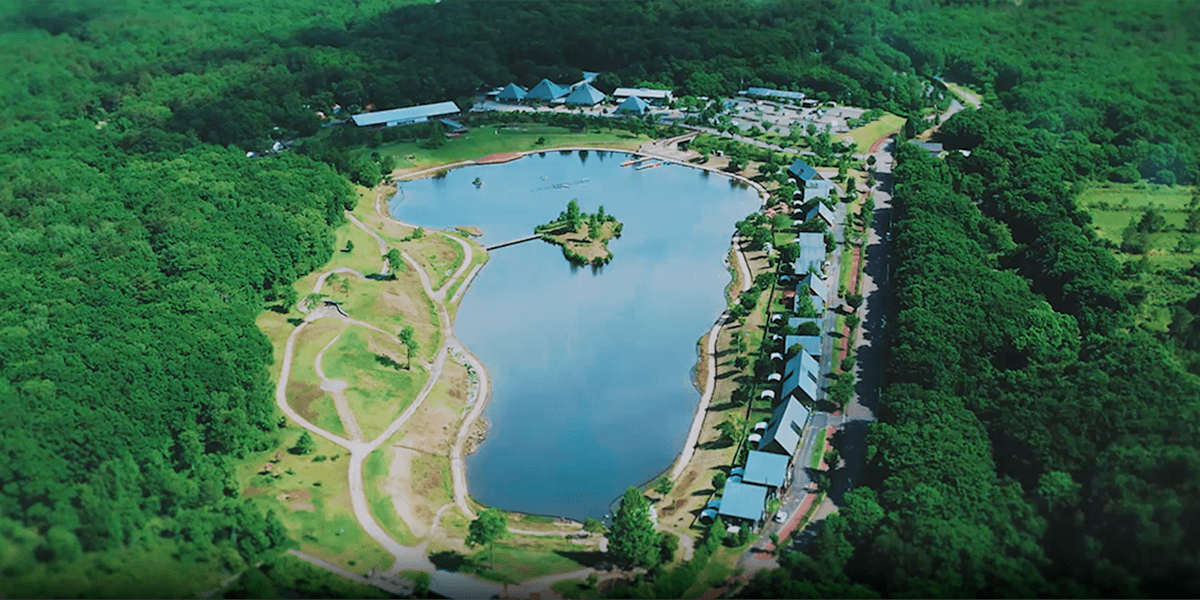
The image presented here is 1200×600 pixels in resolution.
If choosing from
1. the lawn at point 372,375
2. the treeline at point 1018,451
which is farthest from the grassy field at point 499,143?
the treeline at point 1018,451

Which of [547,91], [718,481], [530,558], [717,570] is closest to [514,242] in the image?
[718,481]

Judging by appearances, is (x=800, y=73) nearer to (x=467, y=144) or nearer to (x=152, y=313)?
(x=467, y=144)

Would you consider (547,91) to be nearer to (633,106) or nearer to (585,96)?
(585,96)

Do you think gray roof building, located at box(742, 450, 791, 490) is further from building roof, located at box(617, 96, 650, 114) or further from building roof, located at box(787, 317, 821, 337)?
building roof, located at box(617, 96, 650, 114)

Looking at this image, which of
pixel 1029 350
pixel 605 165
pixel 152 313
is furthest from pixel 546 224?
pixel 1029 350

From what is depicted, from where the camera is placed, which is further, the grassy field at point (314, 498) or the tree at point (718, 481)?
the tree at point (718, 481)

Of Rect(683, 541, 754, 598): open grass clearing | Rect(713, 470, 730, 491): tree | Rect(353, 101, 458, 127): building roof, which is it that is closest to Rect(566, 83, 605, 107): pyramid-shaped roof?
Rect(353, 101, 458, 127): building roof

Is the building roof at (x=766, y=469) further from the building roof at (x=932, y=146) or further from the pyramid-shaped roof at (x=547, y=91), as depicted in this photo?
the pyramid-shaped roof at (x=547, y=91)
